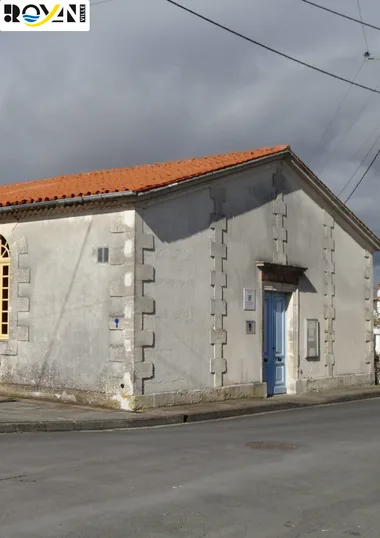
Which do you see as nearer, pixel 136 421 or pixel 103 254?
→ pixel 136 421

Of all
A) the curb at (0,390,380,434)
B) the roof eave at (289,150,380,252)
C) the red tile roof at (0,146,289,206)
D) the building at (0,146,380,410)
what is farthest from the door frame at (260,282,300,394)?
the red tile roof at (0,146,289,206)

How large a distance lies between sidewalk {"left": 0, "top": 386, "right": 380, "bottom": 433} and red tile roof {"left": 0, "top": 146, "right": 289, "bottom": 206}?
4.05 metres

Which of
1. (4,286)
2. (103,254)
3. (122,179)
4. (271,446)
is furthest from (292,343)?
(271,446)

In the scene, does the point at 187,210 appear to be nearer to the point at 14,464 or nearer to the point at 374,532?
the point at 14,464

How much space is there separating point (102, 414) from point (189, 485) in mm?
6024

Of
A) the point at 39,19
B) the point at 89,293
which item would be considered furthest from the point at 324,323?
the point at 39,19

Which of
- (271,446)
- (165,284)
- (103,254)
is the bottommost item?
(271,446)

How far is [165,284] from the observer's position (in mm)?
14898

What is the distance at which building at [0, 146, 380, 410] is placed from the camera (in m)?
14.4

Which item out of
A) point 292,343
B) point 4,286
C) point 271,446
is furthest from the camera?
A: point 292,343

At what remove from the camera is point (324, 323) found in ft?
65.2

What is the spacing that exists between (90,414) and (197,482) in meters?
5.88

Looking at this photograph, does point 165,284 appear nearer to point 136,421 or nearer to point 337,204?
point 136,421

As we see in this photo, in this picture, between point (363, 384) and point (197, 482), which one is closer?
point (197, 482)
